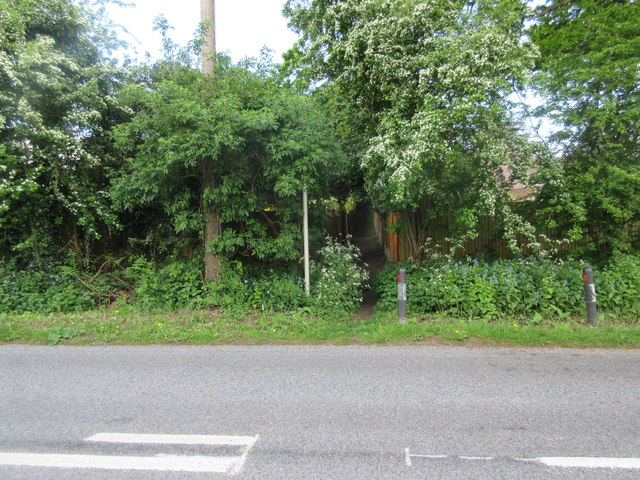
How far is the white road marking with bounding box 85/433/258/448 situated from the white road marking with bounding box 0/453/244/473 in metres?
0.17

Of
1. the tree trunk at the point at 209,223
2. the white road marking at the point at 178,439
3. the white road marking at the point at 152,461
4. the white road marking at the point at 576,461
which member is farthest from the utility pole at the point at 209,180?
the white road marking at the point at 576,461

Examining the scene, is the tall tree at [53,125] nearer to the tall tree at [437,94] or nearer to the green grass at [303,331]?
the green grass at [303,331]

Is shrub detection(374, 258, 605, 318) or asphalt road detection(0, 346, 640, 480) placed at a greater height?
shrub detection(374, 258, 605, 318)

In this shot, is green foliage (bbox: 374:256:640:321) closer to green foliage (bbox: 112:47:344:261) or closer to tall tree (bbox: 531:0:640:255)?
tall tree (bbox: 531:0:640:255)

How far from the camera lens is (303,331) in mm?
5629

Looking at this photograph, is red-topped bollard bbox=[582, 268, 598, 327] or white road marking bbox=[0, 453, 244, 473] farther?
red-topped bollard bbox=[582, 268, 598, 327]

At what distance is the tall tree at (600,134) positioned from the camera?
6090mm

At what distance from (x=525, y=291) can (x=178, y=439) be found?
5676 millimetres

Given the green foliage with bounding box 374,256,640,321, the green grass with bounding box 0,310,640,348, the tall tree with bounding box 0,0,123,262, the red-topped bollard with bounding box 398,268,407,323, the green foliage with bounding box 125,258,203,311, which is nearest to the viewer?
the green grass with bounding box 0,310,640,348

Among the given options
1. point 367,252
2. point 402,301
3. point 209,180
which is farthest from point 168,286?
point 367,252

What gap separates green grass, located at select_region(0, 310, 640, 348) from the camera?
5.05 m

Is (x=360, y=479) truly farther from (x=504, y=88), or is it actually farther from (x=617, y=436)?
(x=504, y=88)

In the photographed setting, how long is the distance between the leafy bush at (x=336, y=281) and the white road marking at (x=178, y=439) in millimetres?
3734

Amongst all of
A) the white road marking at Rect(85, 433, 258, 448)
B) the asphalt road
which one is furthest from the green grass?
the white road marking at Rect(85, 433, 258, 448)
